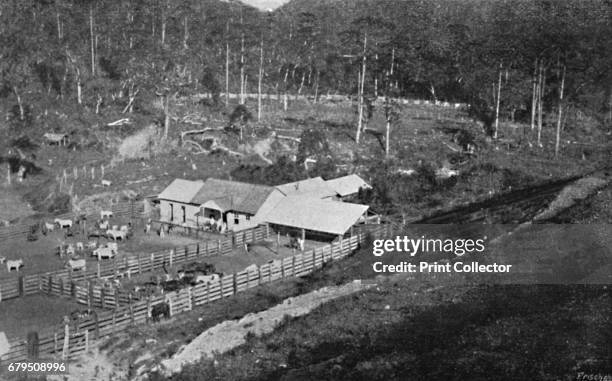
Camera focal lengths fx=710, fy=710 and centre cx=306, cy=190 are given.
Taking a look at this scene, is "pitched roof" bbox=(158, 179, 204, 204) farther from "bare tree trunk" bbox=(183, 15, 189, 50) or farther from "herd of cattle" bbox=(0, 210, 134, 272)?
"bare tree trunk" bbox=(183, 15, 189, 50)

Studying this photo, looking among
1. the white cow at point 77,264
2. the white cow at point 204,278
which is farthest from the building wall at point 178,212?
the white cow at point 204,278

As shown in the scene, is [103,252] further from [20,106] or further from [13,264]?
[20,106]

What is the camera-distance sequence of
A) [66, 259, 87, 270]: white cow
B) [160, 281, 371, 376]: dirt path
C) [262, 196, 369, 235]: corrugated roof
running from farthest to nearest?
[262, 196, 369, 235]: corrugated roof < [66, 259, 87, 270]: white cow < [160, 281, 371, 376]: dirt path

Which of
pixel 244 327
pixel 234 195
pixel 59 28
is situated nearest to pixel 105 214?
pixel 234 195

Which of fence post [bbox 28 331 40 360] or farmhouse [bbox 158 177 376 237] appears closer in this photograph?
fence post [bbox 28 331 40 360]

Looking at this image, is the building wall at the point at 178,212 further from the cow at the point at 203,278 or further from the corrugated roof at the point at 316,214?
the cow at the point at 203,278

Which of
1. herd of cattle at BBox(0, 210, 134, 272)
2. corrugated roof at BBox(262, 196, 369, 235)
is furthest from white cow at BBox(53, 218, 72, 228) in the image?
corrugated roof at BBox(262, 196, 369, 235)
